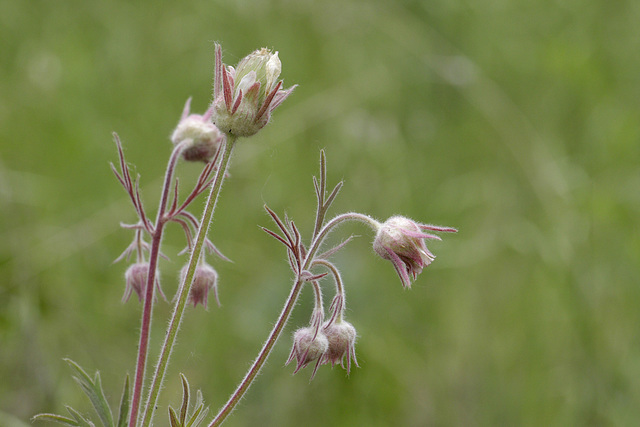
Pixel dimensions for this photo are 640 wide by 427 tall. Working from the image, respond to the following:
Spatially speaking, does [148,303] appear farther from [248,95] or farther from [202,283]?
[248,95]

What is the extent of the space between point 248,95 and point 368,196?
236 centimetres

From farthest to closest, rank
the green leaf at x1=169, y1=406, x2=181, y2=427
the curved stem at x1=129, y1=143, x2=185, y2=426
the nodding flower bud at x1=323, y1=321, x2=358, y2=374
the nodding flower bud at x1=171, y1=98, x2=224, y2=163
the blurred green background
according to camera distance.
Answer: the blurred green background, the nodding flower bud at x1=171, y1=98, x2=224, y2=163, the nodding flower bud at x1=323, y1=321, x2=358, y2=374, the curved stem at x1=129, y1=143, x2=185, y2=426, the green leaf at x1=169, y1=406, x2=181, y2=427

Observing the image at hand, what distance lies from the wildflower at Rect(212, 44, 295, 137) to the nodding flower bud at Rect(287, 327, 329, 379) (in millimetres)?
584

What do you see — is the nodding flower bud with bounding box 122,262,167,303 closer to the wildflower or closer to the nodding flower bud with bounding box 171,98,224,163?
the nodding flower bud with bounding box 171,98,224,163

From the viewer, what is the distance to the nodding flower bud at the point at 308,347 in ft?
6.16

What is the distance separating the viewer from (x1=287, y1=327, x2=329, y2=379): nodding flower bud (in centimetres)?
188

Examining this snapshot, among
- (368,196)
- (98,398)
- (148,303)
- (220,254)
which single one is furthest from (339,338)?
Result: (368,196)

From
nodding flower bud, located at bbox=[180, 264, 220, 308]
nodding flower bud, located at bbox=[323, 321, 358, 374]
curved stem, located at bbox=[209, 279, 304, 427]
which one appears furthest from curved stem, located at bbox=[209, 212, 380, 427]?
nodding flower bud, located at bbox=[180, 264, 220, 308]

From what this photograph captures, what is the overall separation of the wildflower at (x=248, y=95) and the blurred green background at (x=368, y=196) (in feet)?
5.12

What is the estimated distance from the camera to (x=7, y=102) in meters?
4.61

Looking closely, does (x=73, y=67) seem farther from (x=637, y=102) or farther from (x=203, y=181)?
(x=637, y=102)

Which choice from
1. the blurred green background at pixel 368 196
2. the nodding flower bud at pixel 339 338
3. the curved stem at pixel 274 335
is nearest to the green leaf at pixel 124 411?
the curved stem at pixel 274 335

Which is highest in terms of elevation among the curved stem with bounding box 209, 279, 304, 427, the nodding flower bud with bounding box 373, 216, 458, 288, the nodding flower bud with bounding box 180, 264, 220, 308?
the nodding flower bud with bounding box 373, 216, 458, 288

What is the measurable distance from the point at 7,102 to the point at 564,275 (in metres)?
3.74
